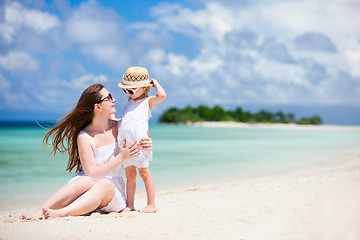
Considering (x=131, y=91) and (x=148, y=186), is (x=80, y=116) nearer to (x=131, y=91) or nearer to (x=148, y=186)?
(x=131, y=91)

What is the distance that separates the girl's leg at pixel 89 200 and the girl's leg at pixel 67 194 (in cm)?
9

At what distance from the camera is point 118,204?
3.91m

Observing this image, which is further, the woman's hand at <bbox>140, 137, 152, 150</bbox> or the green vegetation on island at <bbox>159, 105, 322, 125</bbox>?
the green vegetation on island at <bbox>159, 105, 322, 125</bbox>

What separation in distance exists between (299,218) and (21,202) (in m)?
4.71

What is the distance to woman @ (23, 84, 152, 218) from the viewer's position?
3586mm

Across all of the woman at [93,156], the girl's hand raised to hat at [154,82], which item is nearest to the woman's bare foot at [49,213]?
the woman at [93,156]

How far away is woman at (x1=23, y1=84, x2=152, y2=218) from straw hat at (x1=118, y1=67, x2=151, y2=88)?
0.26 m

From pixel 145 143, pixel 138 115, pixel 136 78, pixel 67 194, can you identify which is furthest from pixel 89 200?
pixel 136 78

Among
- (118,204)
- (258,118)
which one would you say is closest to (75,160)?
(118,204)

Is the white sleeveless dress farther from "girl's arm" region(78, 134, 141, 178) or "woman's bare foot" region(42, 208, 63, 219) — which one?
"woman's bare foot" region(42, 208, 63, 219)

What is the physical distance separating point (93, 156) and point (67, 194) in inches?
19.5

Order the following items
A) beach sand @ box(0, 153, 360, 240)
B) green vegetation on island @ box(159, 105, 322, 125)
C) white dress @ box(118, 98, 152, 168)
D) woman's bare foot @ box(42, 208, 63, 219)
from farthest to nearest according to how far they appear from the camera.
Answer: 1. green vegetation on island @ box(159, 105, 322, 125)
2. white dress @ box(118, 98, 152, 168)
3. woman's bare foot @ box(42, 208, 63, 219)
4. beach sand @ box(0, 153, 360, 240)

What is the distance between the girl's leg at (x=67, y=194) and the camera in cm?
359

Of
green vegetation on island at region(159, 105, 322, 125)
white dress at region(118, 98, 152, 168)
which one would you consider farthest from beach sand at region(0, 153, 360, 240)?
green vegetation on island at region(159, 105, 322, 125)
